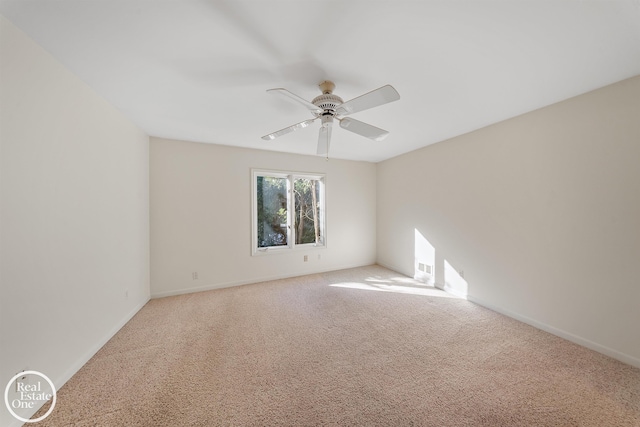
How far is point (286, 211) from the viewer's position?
4.04m

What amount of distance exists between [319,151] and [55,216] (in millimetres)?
2278

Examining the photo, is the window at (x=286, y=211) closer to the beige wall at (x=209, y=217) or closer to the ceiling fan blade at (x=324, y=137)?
the beige wall at (x=209, y=217)

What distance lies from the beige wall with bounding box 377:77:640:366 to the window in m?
2.18

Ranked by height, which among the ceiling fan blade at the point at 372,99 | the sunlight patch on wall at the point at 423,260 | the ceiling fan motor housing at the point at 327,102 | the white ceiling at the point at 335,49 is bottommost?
the sunlight patch on wall at the point at 423,260

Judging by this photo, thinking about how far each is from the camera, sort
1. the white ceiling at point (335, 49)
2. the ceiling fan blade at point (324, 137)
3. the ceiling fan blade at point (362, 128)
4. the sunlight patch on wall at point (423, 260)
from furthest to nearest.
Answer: the sunlight patch on wall at point (423, 260) < the ceiling fan blade at point (324, 137) < the ceiling fan blade at point (362, 128) < the white ceiling at point (335, 49)

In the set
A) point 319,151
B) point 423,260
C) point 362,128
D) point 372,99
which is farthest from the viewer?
point 423,260

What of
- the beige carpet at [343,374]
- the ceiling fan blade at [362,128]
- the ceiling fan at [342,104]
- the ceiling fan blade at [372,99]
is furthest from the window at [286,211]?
the ceiling fan blade at [372,99]

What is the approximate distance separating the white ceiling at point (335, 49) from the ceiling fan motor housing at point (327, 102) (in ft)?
0.50

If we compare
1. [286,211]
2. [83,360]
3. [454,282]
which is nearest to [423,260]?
[454,282]

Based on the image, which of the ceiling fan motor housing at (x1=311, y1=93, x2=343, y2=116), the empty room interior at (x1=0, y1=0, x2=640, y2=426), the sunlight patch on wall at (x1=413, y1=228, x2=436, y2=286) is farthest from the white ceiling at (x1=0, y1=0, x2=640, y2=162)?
the sunlight patch on wall at (x1=413, y1=228, x2=436, y2=286)

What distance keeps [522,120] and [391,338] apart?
2793mm

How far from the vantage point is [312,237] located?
170 inches

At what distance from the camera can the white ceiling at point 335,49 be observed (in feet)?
3.70

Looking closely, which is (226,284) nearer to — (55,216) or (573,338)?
(55,216)
